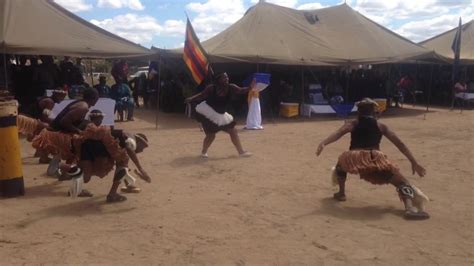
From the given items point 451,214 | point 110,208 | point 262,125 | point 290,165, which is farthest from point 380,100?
point 110,208

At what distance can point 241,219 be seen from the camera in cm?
535

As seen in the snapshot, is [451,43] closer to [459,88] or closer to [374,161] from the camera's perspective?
[459,88]

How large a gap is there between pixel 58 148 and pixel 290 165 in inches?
143

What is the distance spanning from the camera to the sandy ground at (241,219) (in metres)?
4.35

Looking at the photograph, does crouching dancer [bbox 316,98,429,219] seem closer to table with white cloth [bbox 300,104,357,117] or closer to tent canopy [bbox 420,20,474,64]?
table with white cloth [bbox 300,104,357,117]

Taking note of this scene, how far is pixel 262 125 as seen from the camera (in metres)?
14.1

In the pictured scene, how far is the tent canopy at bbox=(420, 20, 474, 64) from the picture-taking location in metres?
20.8

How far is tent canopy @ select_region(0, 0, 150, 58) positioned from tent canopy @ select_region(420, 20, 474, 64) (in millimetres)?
13717

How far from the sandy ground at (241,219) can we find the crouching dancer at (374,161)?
25 cm

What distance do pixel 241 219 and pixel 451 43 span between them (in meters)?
20.0

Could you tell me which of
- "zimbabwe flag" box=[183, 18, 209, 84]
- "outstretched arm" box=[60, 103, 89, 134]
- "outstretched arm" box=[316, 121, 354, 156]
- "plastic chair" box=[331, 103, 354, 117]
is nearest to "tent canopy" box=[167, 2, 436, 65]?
"plastic chair" box=[331, 103, 354, 117]

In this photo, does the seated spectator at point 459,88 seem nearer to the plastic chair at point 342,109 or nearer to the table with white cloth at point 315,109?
the plastic chair at point 342,109

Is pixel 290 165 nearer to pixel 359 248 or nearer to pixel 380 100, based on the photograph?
pixel 359 248

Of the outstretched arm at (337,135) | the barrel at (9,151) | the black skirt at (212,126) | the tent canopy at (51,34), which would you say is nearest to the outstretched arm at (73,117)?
the barrel at (9,151)
